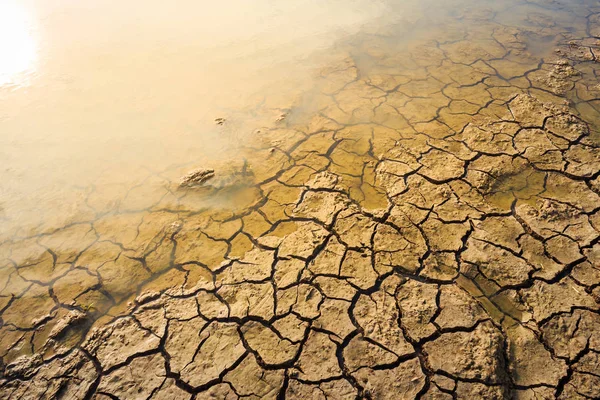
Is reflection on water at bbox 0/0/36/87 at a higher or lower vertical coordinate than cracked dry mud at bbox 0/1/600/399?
higher

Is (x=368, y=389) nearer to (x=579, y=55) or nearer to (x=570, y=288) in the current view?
(x=570, y=288)

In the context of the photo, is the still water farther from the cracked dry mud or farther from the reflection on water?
the cracked dry mud

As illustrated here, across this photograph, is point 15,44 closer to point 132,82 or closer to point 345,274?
point 132,82

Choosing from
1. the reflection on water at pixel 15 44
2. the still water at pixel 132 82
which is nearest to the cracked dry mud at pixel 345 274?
the still water at pixel 132 82

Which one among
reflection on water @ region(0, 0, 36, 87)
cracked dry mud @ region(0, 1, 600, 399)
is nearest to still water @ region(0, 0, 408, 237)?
reflection on water @ region(0, 0, 36, 87)

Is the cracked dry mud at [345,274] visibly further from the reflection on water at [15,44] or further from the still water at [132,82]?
the reflection on water at [15,44]

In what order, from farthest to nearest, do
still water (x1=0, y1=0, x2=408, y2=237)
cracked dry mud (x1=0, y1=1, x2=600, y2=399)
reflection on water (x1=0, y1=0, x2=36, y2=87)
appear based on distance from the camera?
reflection on water (x1=0, y1=0, x2=36, y2=87) < still water (x1=0, y1=0, x2=408, y2=237) < cracked dry mud (x1=0, y1=1, x2=600, y2=399)

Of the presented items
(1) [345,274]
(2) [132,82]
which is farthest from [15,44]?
(1) [345,274]
